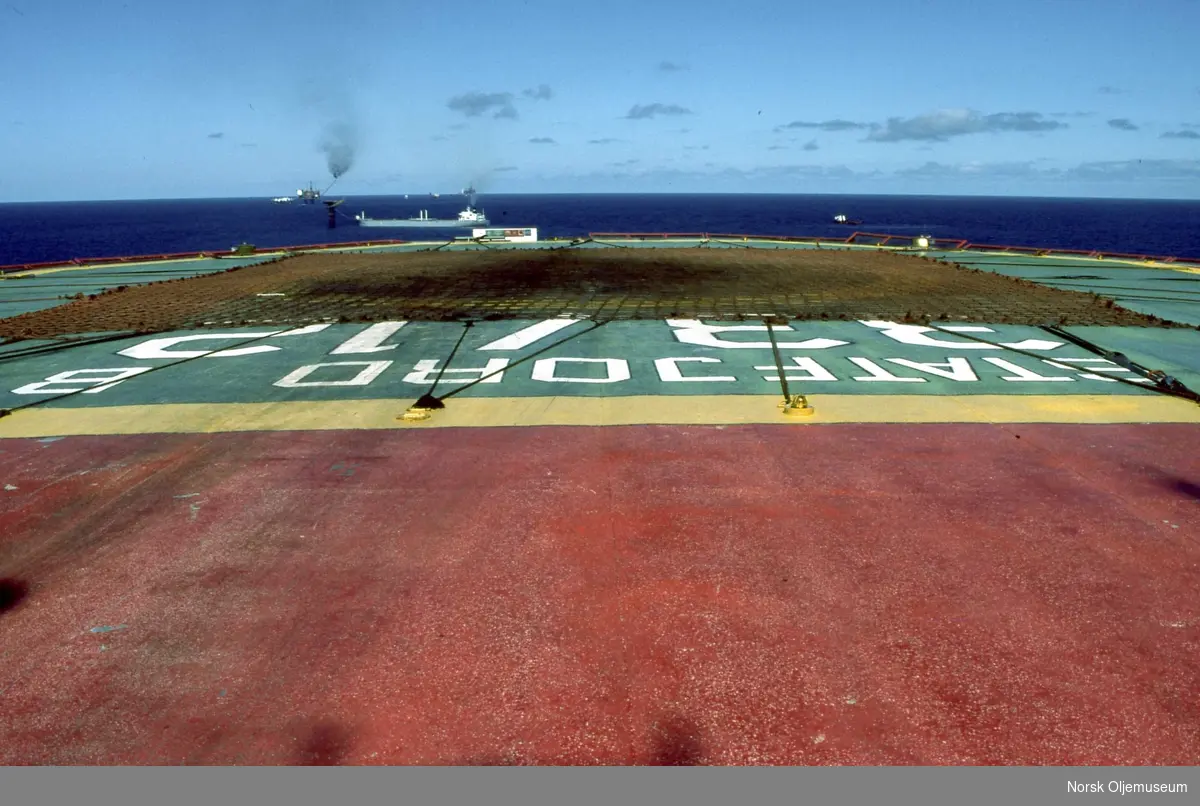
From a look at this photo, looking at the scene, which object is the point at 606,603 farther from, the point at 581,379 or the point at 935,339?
the point at 935,339

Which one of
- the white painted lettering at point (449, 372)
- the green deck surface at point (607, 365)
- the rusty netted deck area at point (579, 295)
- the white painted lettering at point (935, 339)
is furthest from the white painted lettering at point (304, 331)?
the white painted lettering at point (935, 339)

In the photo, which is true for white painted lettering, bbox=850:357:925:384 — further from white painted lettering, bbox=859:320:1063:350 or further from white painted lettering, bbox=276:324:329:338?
white painted lettering, bbox=276:324:329:338

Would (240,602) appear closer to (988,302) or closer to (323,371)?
(323,371)

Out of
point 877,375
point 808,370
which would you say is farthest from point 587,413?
point 877,375

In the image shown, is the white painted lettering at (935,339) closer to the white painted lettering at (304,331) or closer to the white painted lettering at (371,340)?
the white painted lettering at (371,340)
